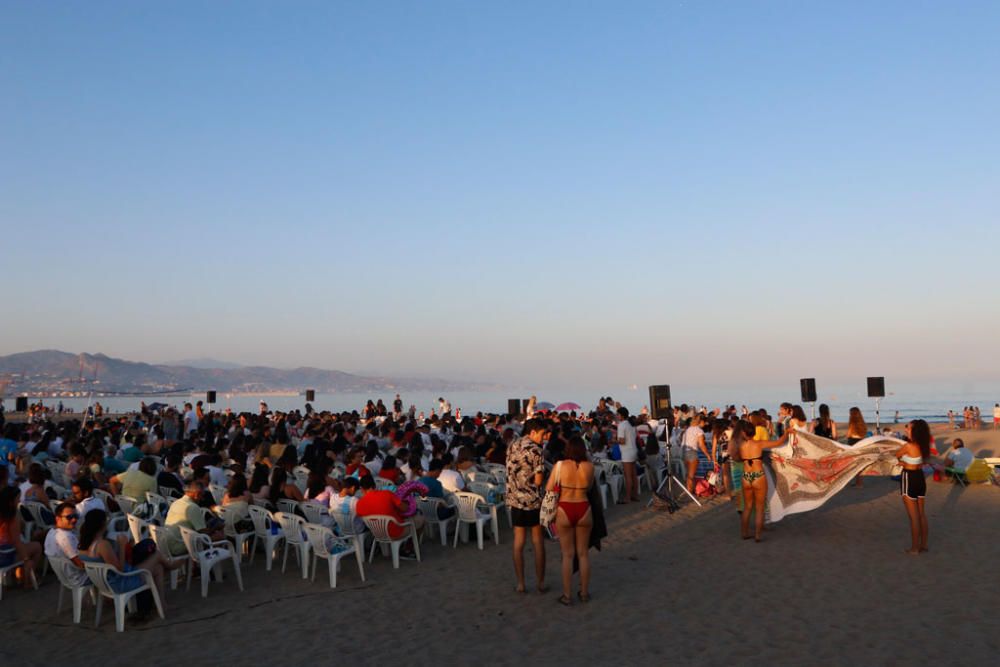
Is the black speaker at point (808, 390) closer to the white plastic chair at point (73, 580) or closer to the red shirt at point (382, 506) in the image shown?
the red shirt at point (382, 506)

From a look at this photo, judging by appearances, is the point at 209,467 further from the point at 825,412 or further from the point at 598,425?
the point at 825,412

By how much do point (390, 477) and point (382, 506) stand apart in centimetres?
141

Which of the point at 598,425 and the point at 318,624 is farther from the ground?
the point at 598,425

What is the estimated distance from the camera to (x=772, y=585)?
271 inches

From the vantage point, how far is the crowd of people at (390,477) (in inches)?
248

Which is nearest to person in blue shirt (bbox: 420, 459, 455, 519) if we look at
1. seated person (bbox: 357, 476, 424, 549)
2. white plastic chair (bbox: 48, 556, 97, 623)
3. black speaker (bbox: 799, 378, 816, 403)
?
seated person (bbox: 357, 476, 424, 549)

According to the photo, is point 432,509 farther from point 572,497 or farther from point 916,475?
point 916,475

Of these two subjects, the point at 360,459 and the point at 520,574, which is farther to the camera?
the point at 360,459

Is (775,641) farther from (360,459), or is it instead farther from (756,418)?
(360,459)

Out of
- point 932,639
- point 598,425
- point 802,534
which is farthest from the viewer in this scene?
point 598,425

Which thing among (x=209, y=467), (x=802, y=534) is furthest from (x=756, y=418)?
(x=209, y=467)

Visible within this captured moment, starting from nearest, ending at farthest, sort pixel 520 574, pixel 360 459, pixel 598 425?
1. pixel 520 574
2. pixel 360 459
3. pixel 598 425

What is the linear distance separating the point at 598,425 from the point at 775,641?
9.78m

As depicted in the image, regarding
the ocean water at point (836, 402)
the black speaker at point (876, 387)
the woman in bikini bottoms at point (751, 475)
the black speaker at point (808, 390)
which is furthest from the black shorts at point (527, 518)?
the ocean water at point (836, 402)
